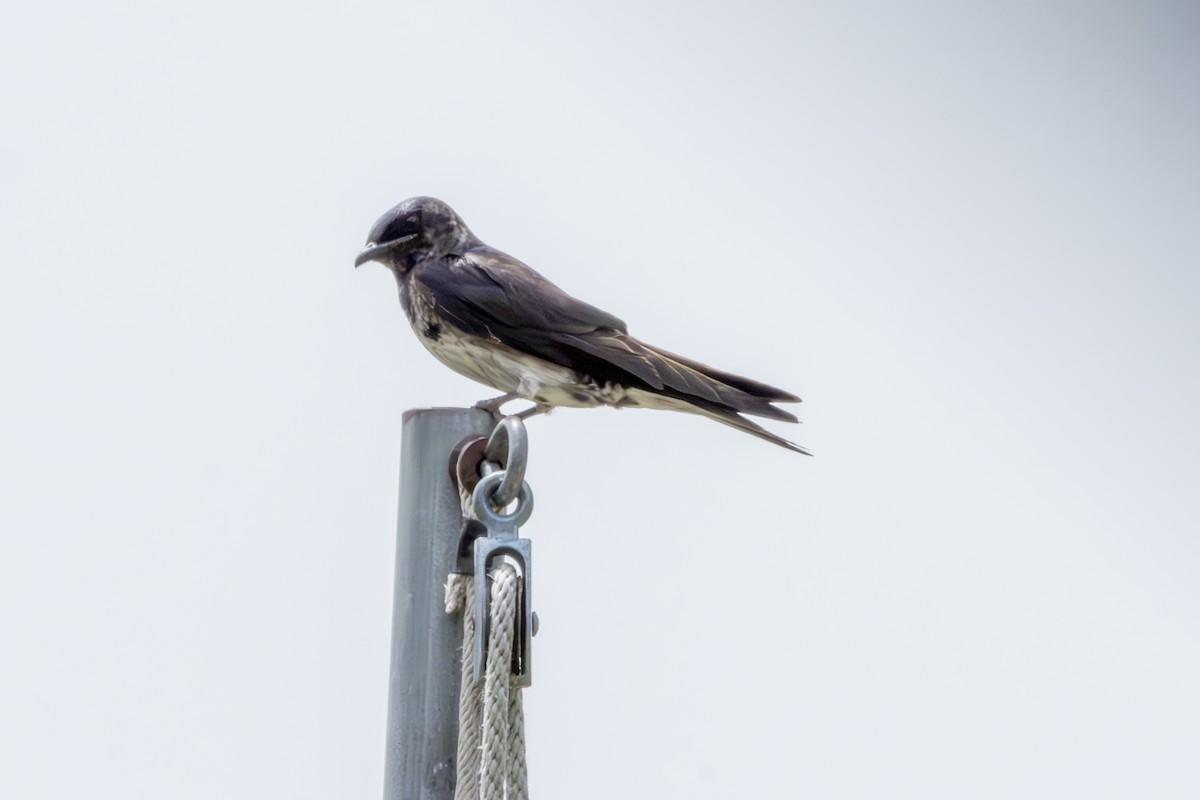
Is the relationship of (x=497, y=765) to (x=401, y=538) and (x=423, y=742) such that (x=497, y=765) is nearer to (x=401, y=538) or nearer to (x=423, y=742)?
(x=423, y=742)

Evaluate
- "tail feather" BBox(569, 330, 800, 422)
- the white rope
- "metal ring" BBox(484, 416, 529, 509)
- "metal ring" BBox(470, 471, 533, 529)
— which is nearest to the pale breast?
"tail feather" BBox(569, 330, 800, 422)

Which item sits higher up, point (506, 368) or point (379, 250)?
point (379, 250)

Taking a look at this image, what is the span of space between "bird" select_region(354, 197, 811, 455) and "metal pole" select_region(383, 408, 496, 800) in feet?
6.35

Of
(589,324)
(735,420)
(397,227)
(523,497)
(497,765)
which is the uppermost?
(397,227)

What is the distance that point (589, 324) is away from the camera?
18.0ft

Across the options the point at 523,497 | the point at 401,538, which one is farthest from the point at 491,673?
the point at 401,538

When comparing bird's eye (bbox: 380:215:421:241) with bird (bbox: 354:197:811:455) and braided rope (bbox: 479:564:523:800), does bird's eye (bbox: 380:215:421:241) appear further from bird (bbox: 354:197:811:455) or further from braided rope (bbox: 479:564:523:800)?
braided rope (bbox: 479:564:523:800)

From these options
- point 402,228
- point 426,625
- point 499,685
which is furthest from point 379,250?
point 499,685

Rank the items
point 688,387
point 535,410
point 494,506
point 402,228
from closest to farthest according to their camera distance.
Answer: point 494,506 < point 688,387 < point 535,410 < point 402,228

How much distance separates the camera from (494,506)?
283cm

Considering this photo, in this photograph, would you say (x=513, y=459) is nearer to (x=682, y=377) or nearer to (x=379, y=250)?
(x=682, y=377)

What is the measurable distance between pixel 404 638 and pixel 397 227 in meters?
2.80

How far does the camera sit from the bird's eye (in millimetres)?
5688

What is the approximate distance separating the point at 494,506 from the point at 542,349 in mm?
2580
